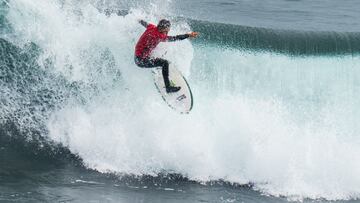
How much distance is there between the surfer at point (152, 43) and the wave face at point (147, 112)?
2.31ft

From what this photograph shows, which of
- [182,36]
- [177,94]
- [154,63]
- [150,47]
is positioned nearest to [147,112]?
[177,94]

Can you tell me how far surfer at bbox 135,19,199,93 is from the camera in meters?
14.5

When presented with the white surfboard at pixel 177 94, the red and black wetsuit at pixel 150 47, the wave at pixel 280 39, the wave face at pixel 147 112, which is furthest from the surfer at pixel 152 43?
the wave at pixel 280 39

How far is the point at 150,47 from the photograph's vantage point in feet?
48.4

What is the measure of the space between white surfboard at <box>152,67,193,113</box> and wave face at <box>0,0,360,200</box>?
45cm

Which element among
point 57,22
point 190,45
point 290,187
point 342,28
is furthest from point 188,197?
point 342,28

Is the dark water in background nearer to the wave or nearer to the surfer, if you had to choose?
the wave

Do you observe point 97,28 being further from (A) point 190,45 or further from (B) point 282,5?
(B) point 282,5

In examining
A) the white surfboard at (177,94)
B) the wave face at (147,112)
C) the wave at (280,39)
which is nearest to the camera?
the white surfboard at (177,94)

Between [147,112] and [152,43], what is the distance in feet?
6.56

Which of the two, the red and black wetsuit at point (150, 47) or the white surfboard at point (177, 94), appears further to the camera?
the white surfboard at point (177, 94)

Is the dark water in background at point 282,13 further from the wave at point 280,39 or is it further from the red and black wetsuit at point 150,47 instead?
the red and black wetsuit at point 150,47

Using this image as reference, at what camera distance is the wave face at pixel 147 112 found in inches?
615

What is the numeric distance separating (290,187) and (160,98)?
→ 3783 millimetres
